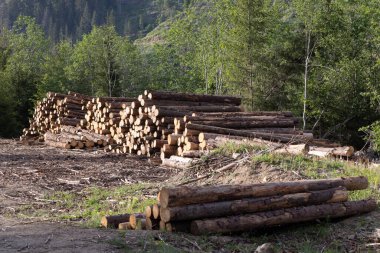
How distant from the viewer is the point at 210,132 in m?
13.9

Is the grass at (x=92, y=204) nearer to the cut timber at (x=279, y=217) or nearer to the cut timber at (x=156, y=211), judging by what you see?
the cut timber at (x=156, y=211)

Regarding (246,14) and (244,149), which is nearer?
(244,149)

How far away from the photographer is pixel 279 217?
6.76 metres

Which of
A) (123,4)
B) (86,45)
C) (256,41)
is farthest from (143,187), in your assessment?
(123,4)

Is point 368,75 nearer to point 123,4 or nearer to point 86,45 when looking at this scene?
point 86,45

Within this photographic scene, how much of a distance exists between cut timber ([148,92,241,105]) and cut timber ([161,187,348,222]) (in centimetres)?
1048

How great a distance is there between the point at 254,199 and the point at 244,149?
12.0ft

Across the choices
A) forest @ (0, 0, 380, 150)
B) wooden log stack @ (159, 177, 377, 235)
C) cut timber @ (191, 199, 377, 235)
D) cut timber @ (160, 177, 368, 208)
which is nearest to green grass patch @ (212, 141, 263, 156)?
cut timber @ (160, 177, 368, 208)

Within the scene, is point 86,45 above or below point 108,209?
above

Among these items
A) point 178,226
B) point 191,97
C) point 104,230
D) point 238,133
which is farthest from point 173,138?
point 104,230

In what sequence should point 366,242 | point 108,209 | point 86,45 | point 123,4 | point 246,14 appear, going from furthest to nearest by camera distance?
point 123,4
point 86,45
point 246,14
point 108,209
point 366,242

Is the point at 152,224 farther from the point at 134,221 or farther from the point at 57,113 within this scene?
the point at 57,113

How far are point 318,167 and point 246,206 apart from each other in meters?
3.15

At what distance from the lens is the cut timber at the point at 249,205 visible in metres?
6.30
